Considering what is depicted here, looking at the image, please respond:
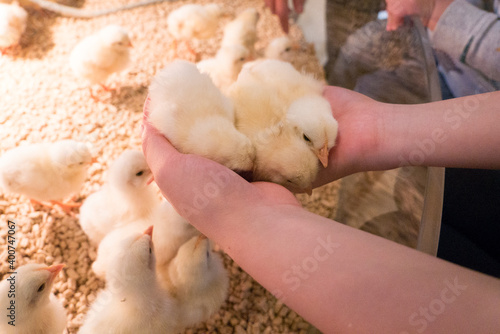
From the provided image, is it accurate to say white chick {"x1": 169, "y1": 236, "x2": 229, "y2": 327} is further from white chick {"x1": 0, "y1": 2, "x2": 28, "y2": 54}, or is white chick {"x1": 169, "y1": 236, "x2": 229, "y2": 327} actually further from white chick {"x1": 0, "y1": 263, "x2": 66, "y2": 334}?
white chick {"x1": 0, "y1": 2, "x2": 28, "y2": 54}

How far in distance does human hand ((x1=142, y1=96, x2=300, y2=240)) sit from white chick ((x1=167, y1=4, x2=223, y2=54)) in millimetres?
1495

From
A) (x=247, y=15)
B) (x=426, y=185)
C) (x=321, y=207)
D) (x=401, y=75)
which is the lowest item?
(x=321, y=207)

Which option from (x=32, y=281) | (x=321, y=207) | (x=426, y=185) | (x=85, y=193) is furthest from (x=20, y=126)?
(x=426, y=185)

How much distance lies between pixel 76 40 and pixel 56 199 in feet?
3.96

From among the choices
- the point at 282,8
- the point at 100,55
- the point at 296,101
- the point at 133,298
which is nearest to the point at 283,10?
the point at 282,8

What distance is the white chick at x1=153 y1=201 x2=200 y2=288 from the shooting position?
1.21 meters

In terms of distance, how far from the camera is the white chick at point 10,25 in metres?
1.71

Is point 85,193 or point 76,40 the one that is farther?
point 76,40

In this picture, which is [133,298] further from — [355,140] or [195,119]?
[355,140]

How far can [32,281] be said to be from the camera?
969 millimetres

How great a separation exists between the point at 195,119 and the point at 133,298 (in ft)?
1.96

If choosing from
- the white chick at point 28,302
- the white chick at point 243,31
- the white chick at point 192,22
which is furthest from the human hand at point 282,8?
the white chick at point 28,302

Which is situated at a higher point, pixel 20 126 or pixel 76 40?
pixel 76 40

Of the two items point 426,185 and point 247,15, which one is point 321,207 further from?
point 247,15
